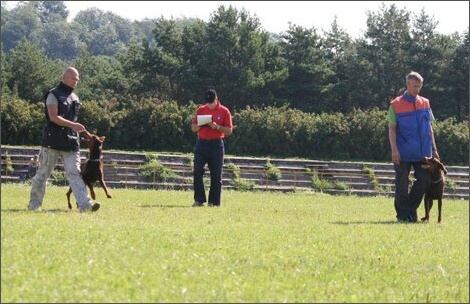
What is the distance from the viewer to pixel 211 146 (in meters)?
15.4

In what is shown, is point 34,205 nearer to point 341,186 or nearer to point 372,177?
point 341,186

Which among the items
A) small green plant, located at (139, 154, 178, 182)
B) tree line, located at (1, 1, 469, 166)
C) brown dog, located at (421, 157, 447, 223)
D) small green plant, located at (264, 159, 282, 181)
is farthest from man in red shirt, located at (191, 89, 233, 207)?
tree line, located at (1, 1, 469, 166)

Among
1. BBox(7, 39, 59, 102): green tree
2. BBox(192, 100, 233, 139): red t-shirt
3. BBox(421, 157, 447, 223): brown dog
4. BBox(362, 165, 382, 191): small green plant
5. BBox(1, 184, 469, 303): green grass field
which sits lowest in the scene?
BBox(362, 165, 382, 191): small green plant

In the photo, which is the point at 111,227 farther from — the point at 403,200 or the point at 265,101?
the point at 265,101

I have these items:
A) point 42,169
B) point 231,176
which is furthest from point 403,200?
point 231,176

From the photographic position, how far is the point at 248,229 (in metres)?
10.0

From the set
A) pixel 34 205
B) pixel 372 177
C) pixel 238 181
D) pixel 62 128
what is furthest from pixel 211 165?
pixel 372 177

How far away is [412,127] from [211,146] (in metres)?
3.78

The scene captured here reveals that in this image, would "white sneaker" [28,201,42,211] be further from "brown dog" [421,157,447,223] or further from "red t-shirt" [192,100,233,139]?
"brown dog" [421,157,447,223]

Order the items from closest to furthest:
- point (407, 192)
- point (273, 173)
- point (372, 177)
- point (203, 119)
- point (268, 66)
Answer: point (407, 192)
point (203, 119)
point (273, 173)
point (372, 177)
point (268, 66)

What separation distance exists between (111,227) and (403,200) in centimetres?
581

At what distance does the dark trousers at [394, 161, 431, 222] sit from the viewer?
13414 millimetres

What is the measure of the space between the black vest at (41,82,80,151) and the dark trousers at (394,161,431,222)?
17.0 ft

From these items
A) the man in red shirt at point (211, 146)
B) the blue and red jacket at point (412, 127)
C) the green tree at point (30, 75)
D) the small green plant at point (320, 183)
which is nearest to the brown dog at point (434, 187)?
the blue and red jacket at point (412, 127)
